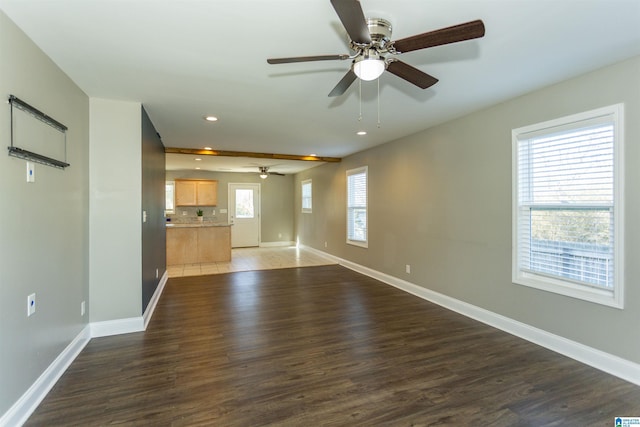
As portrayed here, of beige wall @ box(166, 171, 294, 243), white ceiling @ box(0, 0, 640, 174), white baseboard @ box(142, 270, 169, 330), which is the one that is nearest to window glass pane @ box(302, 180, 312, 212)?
beige wall @ box(166, 171, 294, 243)

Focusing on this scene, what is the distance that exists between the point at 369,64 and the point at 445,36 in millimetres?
414

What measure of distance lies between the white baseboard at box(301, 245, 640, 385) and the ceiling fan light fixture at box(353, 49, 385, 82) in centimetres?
287

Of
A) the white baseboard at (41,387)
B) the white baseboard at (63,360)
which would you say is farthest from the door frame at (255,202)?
the white baseboard at (41,387)

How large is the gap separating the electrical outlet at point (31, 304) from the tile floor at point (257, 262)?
3783mm

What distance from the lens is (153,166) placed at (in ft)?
13.4

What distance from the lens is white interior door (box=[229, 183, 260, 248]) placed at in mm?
9594

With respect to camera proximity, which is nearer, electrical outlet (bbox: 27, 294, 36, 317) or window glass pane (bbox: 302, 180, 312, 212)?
electrical outlet (bbox: 27, 294, 36, 317)

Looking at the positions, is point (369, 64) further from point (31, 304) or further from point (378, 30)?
point (31, 304)

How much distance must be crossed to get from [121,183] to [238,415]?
2.55 meters

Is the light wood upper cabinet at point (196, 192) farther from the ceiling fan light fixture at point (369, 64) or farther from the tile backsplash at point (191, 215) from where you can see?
the ceiling fan light fixture at point (369, 64)

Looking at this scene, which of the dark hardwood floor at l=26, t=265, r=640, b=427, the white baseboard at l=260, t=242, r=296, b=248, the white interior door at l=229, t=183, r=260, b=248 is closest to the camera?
the dark hardwood floor at l=26, t=265, r=640, b=427

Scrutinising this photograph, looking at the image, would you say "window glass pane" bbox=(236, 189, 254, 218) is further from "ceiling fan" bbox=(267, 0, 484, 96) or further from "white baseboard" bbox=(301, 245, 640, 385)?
"ceiling fan" bbox=(267, 0, 484, 96)

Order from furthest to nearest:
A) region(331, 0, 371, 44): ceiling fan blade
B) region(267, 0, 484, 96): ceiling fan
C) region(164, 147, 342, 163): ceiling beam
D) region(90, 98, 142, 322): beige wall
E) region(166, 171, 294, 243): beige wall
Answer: region(166, 171, 294, 243): beige wall < region(164, 147, 342, 163): ceiling beam < region(90, 98, 142, 322): beige wall < region(267, 0, 484, 96): ceiling fan < region(331, 0, 371, 44): ceiling fan blade

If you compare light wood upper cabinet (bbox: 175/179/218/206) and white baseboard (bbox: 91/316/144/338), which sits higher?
light wood upper cabinet (bbox: 175/179/218/206)
